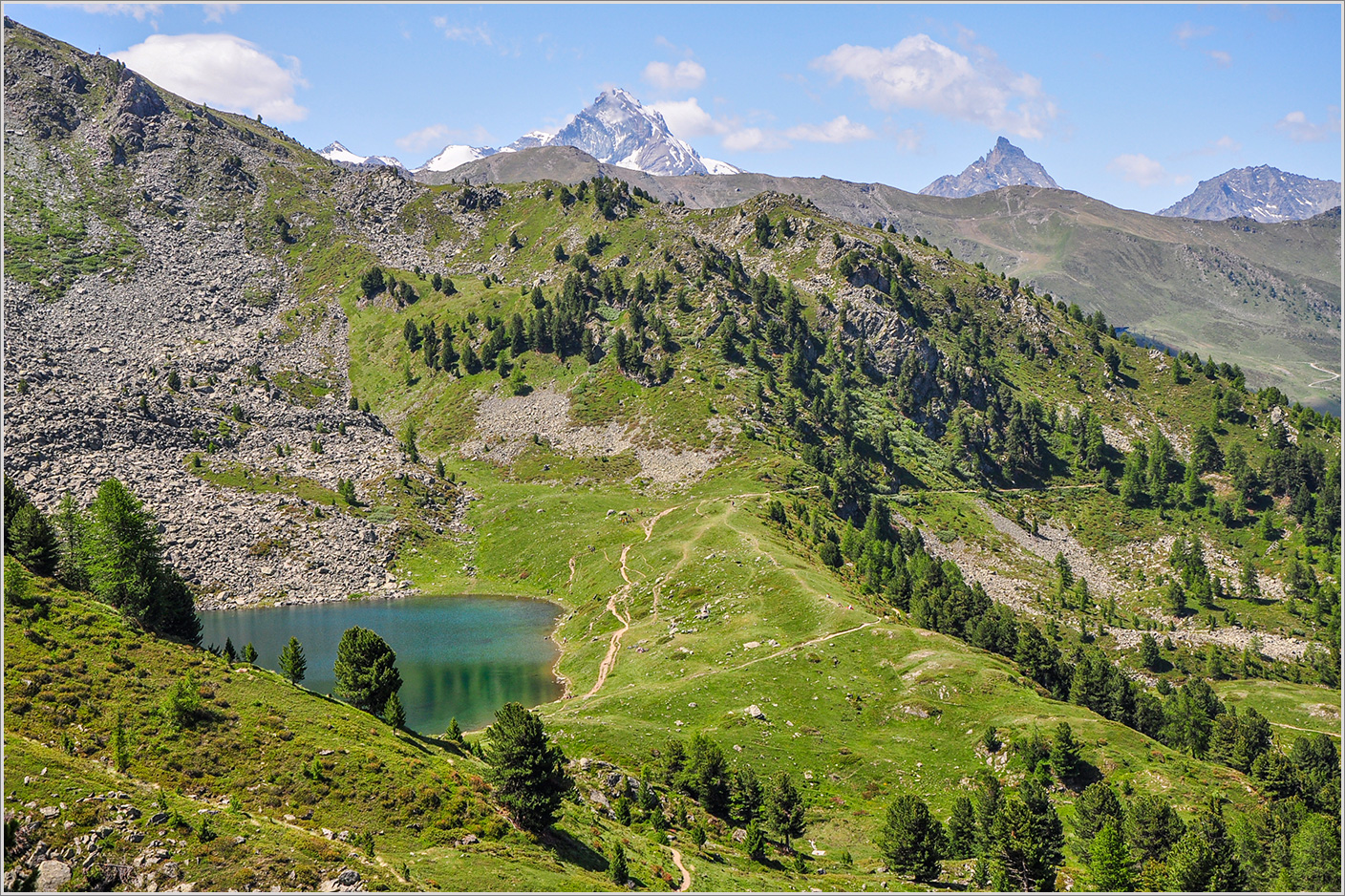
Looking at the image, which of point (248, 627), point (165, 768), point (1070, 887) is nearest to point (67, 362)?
point (248, 627)

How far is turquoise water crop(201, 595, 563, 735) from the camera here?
100188 mm

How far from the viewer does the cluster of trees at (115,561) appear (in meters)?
61.1

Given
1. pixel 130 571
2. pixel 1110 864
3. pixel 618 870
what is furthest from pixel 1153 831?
pixel 130 571

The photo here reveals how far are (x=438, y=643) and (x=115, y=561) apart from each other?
67.2m

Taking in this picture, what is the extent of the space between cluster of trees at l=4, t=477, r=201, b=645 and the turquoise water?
106 ft

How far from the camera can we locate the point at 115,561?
202ft

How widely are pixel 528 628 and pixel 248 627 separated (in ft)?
158

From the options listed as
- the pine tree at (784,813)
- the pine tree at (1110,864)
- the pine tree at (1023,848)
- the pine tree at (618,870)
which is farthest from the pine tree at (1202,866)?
the pine tree at (618,870)

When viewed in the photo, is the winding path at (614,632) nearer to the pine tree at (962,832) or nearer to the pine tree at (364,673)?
the pine tree at (364,673)

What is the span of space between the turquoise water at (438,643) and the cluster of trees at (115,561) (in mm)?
32267

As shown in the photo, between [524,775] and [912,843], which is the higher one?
[524,775]

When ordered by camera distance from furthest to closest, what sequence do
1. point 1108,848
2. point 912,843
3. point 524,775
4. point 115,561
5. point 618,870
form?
point 115,561, point 912,843, point 1108,848, point 524,775, point 618,870

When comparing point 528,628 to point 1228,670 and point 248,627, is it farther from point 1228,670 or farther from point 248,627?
point 1228,670

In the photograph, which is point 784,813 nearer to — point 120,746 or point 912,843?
point 912,843
